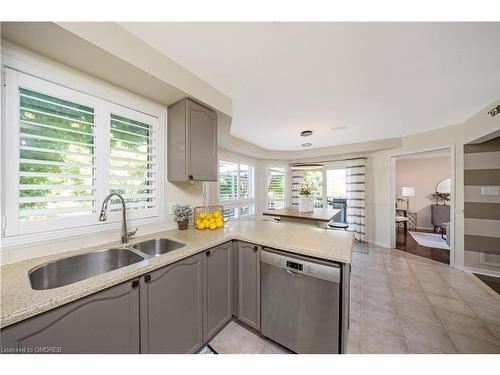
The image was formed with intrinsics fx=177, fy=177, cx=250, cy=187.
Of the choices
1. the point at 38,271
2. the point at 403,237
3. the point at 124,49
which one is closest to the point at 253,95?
the point at 124,49

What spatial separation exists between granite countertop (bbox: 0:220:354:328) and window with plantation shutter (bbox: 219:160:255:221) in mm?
2052

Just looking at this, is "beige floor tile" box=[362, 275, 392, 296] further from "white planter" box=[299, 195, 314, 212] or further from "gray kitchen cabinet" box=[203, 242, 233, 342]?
"gray kitchen cabinet" box=[203, 242, 233, 342]

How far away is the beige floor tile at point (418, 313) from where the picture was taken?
170 cm

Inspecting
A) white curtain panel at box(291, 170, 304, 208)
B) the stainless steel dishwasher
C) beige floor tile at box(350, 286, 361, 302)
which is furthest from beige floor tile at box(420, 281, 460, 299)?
white curtain panel at box(291, 170, 304, 208)

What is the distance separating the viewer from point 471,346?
1425 millimetres

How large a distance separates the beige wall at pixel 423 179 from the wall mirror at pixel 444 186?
5.1 inches

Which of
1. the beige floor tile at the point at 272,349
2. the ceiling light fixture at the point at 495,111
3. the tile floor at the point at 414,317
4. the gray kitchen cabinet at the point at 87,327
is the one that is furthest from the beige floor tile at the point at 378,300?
the ceiling light fixture at the point at 495,111

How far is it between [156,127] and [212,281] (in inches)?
59.6

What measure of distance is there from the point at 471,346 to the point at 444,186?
5547mm

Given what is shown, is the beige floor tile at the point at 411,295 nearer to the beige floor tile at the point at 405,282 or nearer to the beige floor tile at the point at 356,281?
the beige floor tile at the point at 405,282

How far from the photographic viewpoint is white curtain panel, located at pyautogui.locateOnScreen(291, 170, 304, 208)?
197 inches

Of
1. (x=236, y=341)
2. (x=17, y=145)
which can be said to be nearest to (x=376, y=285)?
(x=236, y=341)

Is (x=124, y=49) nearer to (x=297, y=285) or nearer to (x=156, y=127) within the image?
(x=156, y=127)
